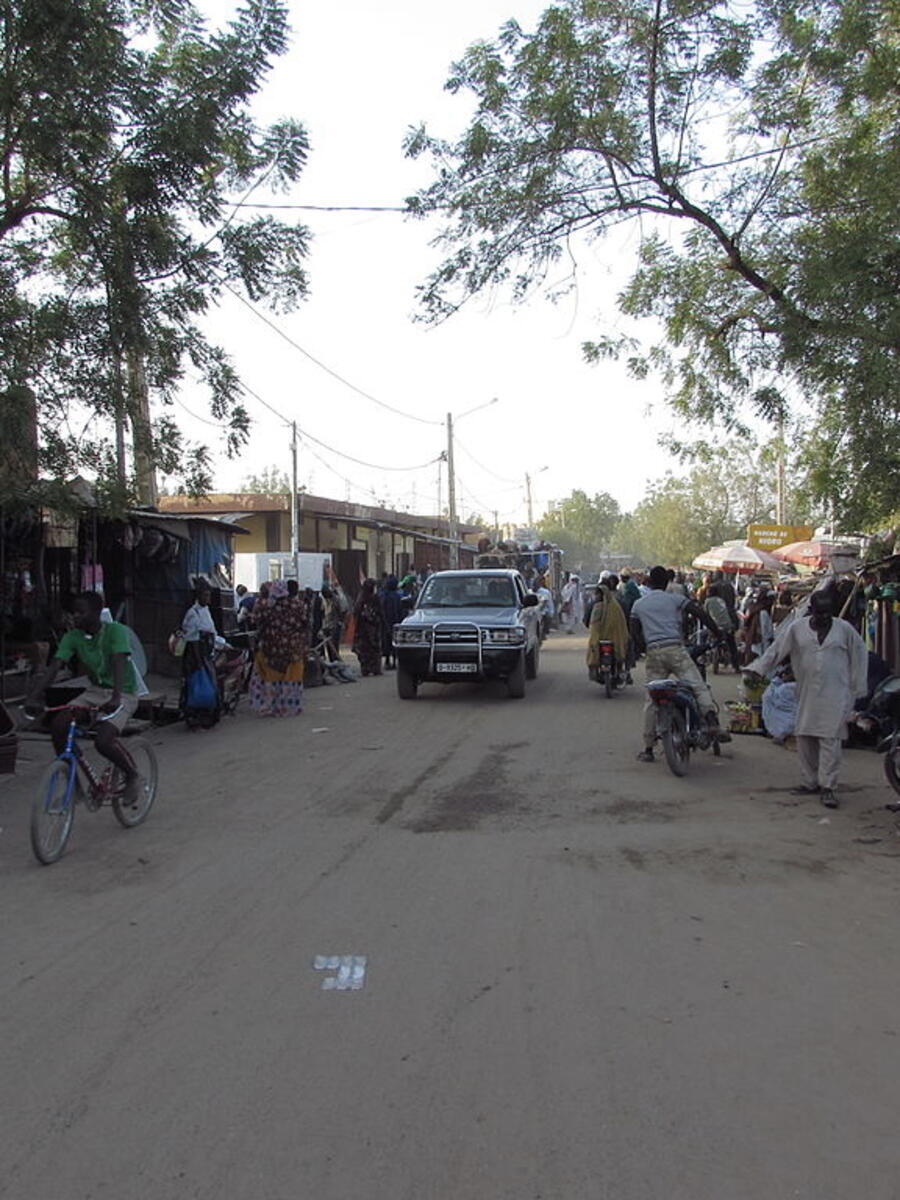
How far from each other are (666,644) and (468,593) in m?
6.66

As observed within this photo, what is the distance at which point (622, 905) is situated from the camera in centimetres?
534

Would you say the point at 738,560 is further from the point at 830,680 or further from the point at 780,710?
the point at 830,680

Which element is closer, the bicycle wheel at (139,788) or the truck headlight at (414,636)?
the bicycle wheel at (139,788)

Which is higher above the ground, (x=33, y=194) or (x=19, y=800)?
(x=33, y=194)

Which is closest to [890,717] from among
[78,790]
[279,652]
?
[78,790]

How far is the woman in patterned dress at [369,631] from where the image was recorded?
18516 millimetres

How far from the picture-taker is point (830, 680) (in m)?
7.79

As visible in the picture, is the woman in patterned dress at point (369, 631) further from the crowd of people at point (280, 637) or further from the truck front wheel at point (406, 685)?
the truck front wheel at point (406, 685)

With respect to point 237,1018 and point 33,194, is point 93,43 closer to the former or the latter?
point 33,194

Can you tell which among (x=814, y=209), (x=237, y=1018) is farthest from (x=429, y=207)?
(x=237, y=1018)

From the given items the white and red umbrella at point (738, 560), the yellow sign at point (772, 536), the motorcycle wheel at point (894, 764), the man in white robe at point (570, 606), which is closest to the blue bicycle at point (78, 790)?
the motorcycle wheel at point (894, 764)

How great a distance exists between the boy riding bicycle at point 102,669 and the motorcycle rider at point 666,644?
4.85 m

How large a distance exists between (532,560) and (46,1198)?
37271mm

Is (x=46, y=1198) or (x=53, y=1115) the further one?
(x=53, y=1115)
